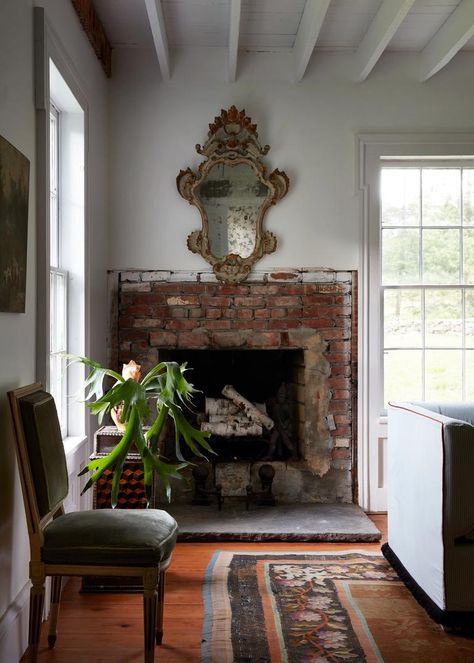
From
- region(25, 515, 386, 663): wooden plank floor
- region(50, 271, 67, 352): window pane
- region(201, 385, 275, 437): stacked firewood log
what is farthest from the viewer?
region(201, 385, 275, 437): stacked firewood log

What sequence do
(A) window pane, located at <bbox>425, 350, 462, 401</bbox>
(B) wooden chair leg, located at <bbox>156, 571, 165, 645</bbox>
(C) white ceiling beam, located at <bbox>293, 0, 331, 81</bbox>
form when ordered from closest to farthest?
(B) wooden chair leg, located at <bbox>156, 571, 165, 645</bbox>
(C) white ceiling beam, located at <bbox>293, 0, 331, 81</bbox>
(A) window pane, located at <bbox>425, 350, 462, 401</bbox>

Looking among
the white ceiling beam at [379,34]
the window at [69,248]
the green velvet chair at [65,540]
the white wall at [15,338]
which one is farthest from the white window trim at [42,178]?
the white ceiling beam at [379,34]

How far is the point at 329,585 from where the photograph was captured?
341cm

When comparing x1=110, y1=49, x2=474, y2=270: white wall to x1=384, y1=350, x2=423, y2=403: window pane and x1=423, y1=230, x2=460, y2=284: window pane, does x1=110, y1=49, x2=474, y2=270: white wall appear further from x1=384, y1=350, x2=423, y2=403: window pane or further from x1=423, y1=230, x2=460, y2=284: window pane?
x1=384, y1=350, x2=423, y2=403: window pane

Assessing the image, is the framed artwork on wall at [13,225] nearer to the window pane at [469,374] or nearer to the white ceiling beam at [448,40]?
the white ceiling beam at [448,40]

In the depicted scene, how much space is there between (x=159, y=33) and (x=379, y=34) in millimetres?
1302

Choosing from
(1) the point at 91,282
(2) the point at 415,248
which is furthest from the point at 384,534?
(1) the point at 91,282

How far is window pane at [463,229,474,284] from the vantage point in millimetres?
4883

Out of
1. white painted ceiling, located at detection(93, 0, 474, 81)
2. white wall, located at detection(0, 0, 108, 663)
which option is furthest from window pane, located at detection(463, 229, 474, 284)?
white wall, located at detection(0, 0, 108, 663)

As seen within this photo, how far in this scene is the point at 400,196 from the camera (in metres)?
4.89

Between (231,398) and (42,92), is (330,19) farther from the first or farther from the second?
(231,398)

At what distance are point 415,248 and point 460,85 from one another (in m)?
1.15

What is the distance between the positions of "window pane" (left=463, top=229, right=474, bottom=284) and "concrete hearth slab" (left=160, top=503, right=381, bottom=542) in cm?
177

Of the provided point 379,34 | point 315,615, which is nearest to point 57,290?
point 315,615
